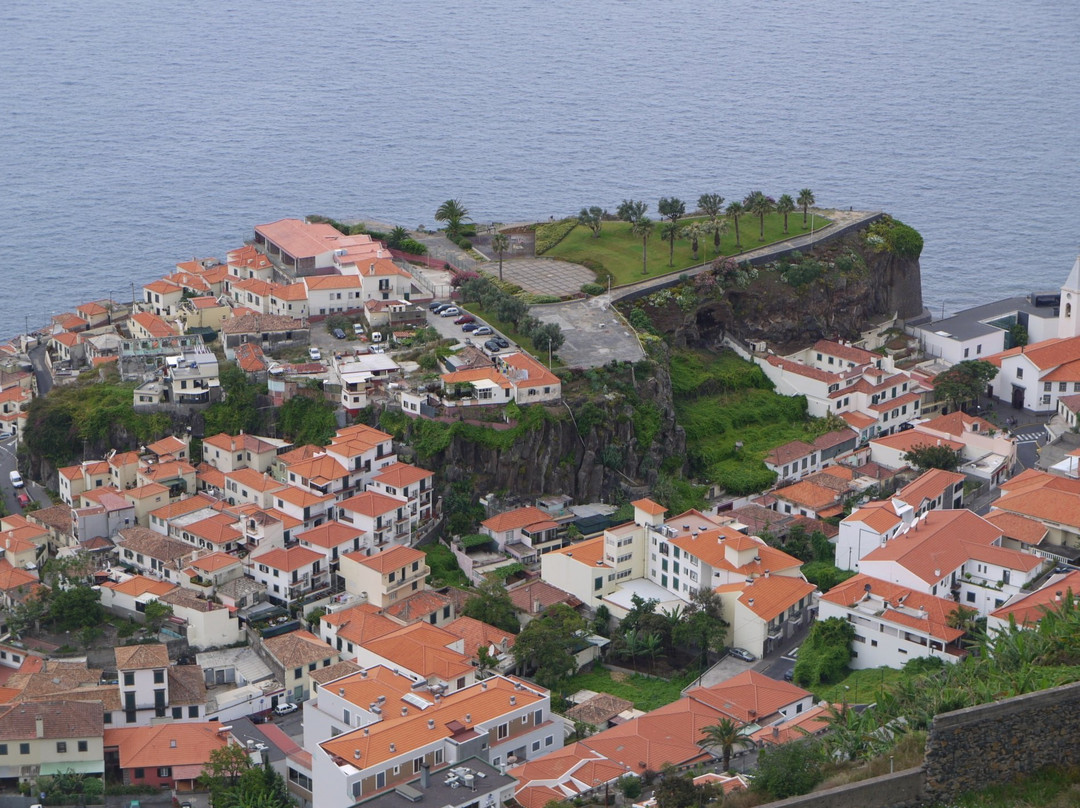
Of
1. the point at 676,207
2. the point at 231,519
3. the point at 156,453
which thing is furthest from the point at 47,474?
the point at 676,207

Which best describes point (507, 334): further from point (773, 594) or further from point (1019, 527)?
point (1019, 527)

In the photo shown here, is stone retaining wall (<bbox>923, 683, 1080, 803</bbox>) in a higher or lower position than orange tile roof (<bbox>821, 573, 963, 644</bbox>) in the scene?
higher

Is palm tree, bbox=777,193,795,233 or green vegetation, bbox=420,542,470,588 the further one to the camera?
palm tree, bbox=777,193,795,233

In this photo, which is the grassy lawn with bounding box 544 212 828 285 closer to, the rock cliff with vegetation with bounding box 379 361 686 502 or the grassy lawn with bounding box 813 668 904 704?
the rock cliff with vegetation with bounding box 379 361 686 502

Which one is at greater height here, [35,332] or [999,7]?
[999,7]

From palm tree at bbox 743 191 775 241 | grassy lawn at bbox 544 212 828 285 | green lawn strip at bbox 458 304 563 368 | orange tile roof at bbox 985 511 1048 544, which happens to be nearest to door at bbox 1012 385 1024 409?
grassy lawn at bbox 544 212 828 285

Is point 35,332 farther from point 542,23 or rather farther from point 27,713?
point 542,23
